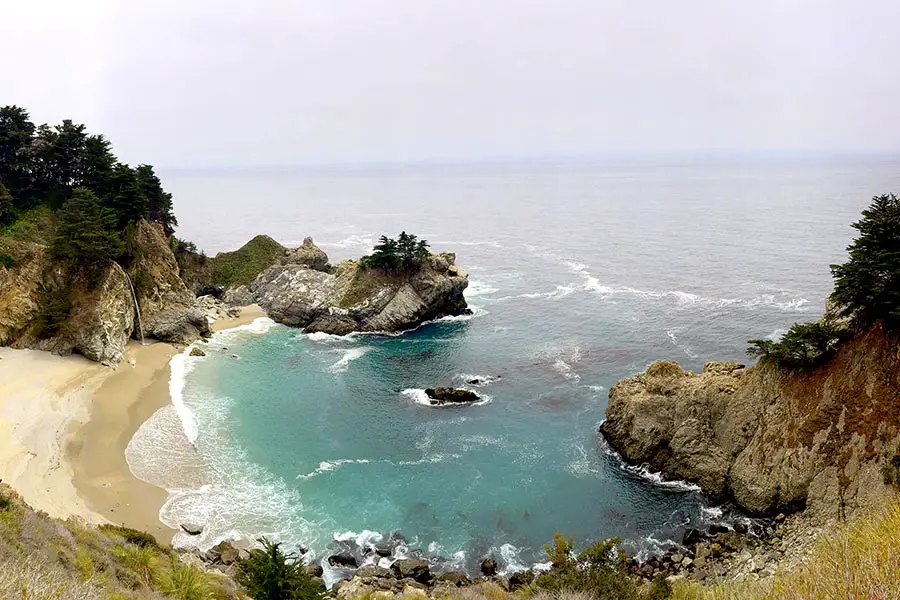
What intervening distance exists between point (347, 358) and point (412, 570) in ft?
113

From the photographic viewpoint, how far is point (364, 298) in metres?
74.2

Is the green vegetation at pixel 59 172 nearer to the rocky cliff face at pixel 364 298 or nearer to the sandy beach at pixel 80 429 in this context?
the sandy beach at pixel 80 429

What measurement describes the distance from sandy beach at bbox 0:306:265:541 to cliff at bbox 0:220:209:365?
A: 1.73 meters

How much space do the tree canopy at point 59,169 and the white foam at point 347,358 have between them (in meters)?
31.3

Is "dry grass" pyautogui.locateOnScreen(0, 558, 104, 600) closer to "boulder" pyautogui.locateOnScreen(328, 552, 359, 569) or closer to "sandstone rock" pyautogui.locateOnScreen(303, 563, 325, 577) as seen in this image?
"sandstone rock" pyautogui.locateOnScreen(303, 563, 325, 577)

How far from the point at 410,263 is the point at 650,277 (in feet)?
145

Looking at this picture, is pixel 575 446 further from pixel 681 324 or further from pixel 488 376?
pixel 681 324

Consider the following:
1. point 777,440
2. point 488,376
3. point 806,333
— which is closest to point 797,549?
point 777,440

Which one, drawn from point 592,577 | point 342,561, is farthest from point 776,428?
point 342,561

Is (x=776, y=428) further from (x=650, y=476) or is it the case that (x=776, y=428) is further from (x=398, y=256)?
(x=398, y=256)

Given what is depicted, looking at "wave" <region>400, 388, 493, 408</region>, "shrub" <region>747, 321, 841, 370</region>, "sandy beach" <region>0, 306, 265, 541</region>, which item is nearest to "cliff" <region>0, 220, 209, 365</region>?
"sandy beach" <region>0, 306, 265, 541</region>

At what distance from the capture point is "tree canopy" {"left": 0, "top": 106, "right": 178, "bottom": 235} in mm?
64500

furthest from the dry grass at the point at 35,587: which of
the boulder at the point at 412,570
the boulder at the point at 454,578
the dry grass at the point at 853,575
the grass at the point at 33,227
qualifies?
the grass at the point at 33,227

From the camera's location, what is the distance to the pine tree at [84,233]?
57562 mm
